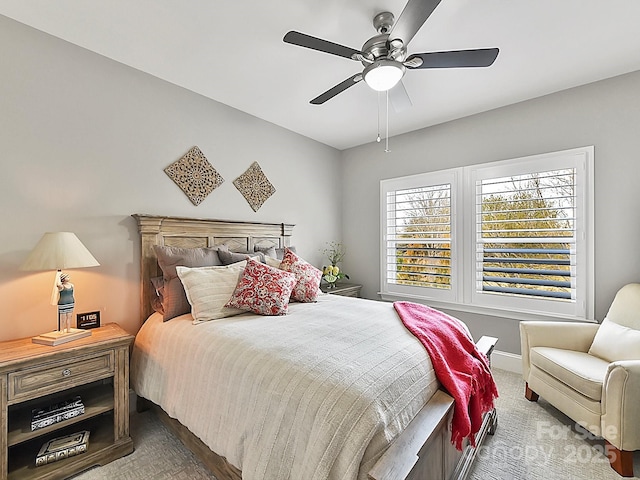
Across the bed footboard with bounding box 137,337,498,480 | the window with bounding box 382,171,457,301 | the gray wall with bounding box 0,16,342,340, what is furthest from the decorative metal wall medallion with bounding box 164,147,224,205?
the window with bounding box 382,171,457,301

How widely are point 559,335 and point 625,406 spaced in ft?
2.43

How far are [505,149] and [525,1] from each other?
1.60 meters


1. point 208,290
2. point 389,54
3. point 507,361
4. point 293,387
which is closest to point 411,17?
point 389,54

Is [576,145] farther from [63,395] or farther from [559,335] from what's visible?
[63,395]

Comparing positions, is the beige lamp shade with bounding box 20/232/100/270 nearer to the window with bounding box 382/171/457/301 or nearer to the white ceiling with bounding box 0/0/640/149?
the white ceiling with bounding box 0/0/640/149

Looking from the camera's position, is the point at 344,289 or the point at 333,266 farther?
the point at 333,266

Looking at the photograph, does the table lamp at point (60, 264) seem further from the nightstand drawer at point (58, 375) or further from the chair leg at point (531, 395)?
the chair leg at point (531, 395)

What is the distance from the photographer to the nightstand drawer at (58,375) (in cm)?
158

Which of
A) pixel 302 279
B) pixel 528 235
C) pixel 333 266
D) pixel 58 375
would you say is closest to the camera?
pixel 58 375

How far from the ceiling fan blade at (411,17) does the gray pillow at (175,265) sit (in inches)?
79.1

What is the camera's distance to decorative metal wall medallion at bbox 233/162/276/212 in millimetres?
3235

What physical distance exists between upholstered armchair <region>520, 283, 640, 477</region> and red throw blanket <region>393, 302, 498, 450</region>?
0.70 meters

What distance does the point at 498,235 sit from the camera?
3143mm

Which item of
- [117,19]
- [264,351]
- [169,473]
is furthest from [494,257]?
[117,19]
